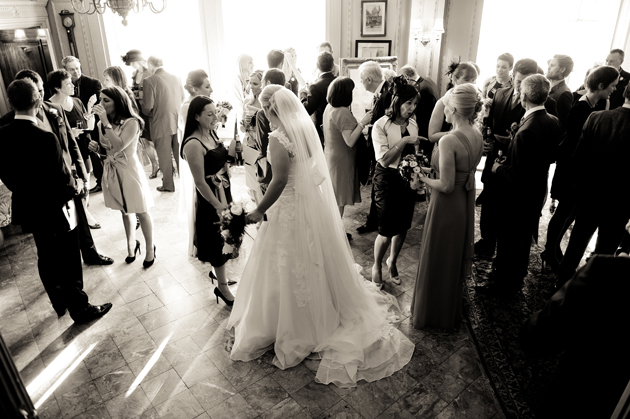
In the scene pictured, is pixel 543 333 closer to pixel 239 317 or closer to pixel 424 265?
pixel 424 265

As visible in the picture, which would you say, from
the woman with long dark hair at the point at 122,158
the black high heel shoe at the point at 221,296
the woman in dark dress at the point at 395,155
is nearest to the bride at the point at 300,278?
the black high heel shoe at the point at 221,296

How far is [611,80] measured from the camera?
12.6 feet

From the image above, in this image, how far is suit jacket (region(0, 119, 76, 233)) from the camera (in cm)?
287

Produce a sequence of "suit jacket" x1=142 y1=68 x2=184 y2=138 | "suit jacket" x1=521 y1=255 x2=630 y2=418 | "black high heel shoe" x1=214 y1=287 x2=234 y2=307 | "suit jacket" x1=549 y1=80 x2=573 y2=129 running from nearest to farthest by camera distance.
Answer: "suit jacket" x1=521 y1=255 x2=630 y2=418, "black high heel shoe" x1=214 y1=287 x2=234 y2=307, "suit jacket" x1=549 y1=80 x2=573 y2=129, "suit jacket" x1=142 y1=68 x2=184 y2=138

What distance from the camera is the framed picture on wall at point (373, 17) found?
803 centimetres

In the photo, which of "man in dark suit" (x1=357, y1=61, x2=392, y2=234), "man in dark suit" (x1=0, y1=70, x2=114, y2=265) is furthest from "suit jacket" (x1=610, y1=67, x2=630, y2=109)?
"man in dark suit" (x1=0, y1=70, x2=114, y2=265)

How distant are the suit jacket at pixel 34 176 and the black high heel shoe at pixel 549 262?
438cm

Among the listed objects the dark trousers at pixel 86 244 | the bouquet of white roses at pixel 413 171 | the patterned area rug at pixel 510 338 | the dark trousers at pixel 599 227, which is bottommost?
the patterned area rug at pixel 510 338

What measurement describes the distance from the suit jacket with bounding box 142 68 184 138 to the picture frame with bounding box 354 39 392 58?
12.2 feet

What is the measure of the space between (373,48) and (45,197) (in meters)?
6.79

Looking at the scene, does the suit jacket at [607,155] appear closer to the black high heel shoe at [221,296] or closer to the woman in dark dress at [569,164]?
the woman in dark dress at [569,164]

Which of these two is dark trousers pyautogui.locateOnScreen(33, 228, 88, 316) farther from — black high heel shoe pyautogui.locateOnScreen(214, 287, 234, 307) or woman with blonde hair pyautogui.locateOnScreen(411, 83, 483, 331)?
woman with blonde hair pyautogui.locateOnScreen(411, 83, 483, 331)

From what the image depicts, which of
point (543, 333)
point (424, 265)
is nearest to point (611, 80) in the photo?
point (424, 265)

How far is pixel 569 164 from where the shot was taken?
11.9ft
